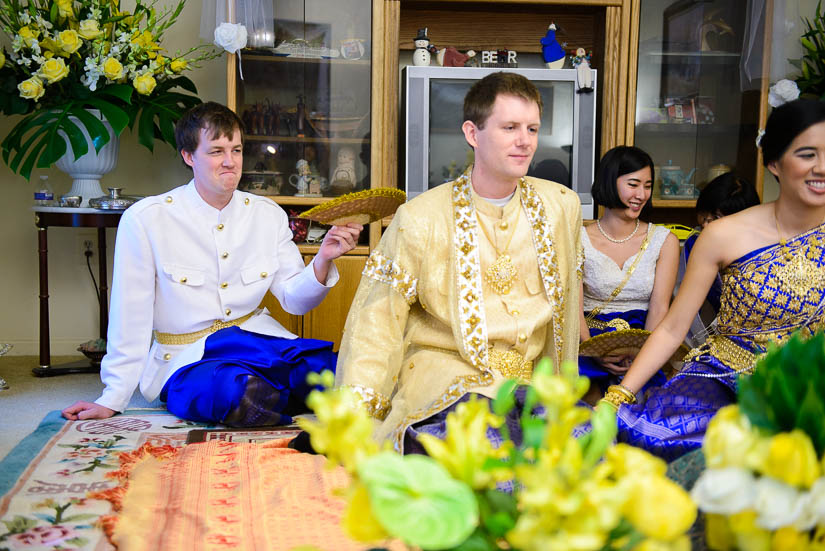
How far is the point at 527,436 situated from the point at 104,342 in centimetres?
350

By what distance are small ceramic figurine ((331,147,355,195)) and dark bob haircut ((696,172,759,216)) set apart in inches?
66.1

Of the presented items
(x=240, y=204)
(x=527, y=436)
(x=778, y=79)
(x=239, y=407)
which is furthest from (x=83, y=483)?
(x=778, y=79)

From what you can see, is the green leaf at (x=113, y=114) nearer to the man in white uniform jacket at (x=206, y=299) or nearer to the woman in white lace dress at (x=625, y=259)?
the man in white uniform jacket at (x=206, y=299)

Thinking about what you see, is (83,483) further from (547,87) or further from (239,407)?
(547,87)

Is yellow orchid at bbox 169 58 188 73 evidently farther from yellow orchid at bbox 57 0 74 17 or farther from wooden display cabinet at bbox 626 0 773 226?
wooden display cabinet at bbox 626 0 773 226

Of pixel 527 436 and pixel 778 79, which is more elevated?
pixel 778 79

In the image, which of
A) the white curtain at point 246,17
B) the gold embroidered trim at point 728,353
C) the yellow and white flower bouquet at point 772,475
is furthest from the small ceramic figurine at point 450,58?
the yellow and white flower bouquet at point 772,475

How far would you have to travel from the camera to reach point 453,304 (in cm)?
210

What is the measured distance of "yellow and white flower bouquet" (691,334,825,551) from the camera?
657 millimetres

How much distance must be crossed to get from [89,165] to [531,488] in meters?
3.50

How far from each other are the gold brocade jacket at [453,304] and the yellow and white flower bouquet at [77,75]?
6.02 feet

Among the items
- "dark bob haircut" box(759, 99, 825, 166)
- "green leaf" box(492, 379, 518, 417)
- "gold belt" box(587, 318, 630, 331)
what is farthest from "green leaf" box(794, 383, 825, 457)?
"gold belt" box(587, 318, 630, 331)

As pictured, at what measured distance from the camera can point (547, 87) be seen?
4047mm

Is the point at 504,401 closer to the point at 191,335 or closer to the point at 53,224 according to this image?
the point at 191,335
